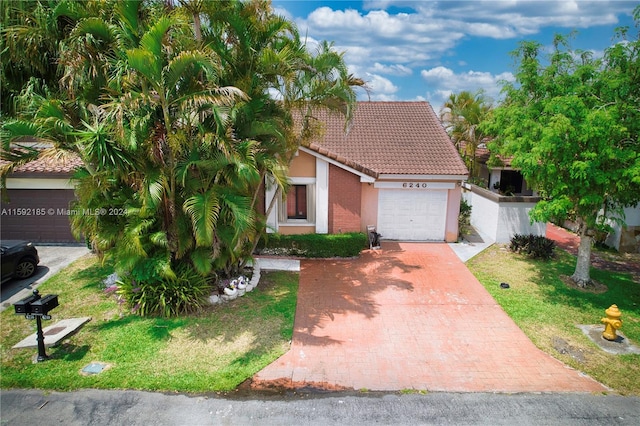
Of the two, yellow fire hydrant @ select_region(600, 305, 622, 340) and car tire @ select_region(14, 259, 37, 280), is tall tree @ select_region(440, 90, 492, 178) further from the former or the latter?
car tire @ select_region(14, 259, 37, 280)

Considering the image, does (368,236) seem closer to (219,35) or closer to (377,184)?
(377,184)

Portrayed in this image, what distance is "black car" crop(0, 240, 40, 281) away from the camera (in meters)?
12.0

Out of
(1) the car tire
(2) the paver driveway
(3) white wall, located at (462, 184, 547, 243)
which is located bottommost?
(2) the paver driveway

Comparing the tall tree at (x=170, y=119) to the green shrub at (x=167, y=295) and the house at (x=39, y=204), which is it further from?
the house at (x=39, y=204)

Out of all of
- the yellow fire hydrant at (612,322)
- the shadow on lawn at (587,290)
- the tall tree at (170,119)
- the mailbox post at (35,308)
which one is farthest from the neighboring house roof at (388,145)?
the mailbox post at (35,308)

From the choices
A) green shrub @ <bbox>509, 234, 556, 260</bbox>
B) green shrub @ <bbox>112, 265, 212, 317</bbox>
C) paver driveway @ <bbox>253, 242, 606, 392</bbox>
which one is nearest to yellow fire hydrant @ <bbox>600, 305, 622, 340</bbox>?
paver driveway @ <bbox>253, 242, 606, 392</bbox>

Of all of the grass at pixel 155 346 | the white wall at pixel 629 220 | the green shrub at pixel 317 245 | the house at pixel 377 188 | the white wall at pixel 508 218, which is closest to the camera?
the grass at pixel 155 346

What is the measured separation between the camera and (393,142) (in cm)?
1811

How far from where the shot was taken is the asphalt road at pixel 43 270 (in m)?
11.6

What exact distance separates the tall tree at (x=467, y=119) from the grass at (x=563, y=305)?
24.4ft

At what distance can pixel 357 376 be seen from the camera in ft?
27.3

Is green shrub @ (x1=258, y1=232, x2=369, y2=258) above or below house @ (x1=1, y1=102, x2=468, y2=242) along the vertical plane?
below

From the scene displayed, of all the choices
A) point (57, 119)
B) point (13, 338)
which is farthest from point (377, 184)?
point (13, 338)

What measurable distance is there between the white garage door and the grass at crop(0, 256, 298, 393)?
21.0 ft
